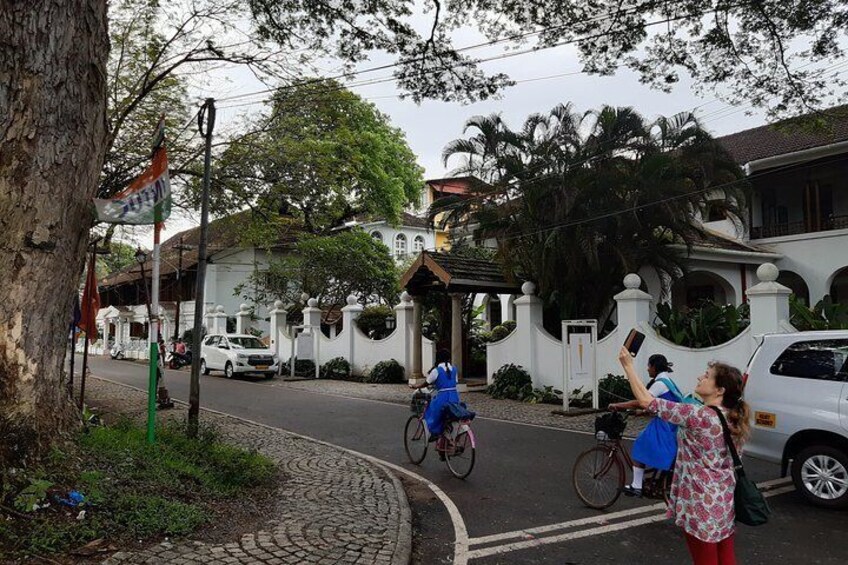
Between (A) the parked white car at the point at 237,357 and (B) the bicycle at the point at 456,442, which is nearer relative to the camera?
(B) the bicycle at the point at 456,442

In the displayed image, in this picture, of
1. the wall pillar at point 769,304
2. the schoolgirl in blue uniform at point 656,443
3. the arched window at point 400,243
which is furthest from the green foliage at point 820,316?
the arched window at point 400,243

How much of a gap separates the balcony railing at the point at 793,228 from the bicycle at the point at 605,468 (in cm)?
1809

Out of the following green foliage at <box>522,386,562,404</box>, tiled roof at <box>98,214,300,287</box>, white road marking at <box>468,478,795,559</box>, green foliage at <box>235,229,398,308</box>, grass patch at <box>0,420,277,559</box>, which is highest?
tiled roof at <box>98,214,300,287</box>

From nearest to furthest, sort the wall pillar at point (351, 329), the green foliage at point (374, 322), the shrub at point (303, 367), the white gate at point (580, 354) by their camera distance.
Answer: the white gate at point (580, 354), the wall pillar at point (351, 329), the shrub at point (303, 367), the green foliage at point (374, 322)

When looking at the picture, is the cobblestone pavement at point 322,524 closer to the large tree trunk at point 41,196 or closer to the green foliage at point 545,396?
the large tree trunk at point 41,196

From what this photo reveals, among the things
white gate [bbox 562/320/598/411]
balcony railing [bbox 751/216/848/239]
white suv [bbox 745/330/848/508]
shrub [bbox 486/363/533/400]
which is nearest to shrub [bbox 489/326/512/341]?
shrub [bbox 486/363/533/400]

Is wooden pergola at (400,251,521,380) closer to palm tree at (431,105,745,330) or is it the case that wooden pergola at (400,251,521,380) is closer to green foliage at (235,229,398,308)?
palm tree at (431,105,745,330)

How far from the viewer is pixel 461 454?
7.52m

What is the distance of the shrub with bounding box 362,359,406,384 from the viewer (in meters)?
20.0

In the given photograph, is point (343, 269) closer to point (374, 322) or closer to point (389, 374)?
point (374, 322)

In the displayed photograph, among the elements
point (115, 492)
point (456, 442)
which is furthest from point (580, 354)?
point (115, 492)

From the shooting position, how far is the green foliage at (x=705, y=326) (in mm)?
12305

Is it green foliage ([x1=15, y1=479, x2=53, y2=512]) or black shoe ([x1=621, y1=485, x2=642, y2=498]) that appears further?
black shoe ([x1=621, y1=485, x2=642, y2=498])

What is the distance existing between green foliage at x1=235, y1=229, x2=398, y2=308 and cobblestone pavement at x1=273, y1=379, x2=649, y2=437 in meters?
6.92
